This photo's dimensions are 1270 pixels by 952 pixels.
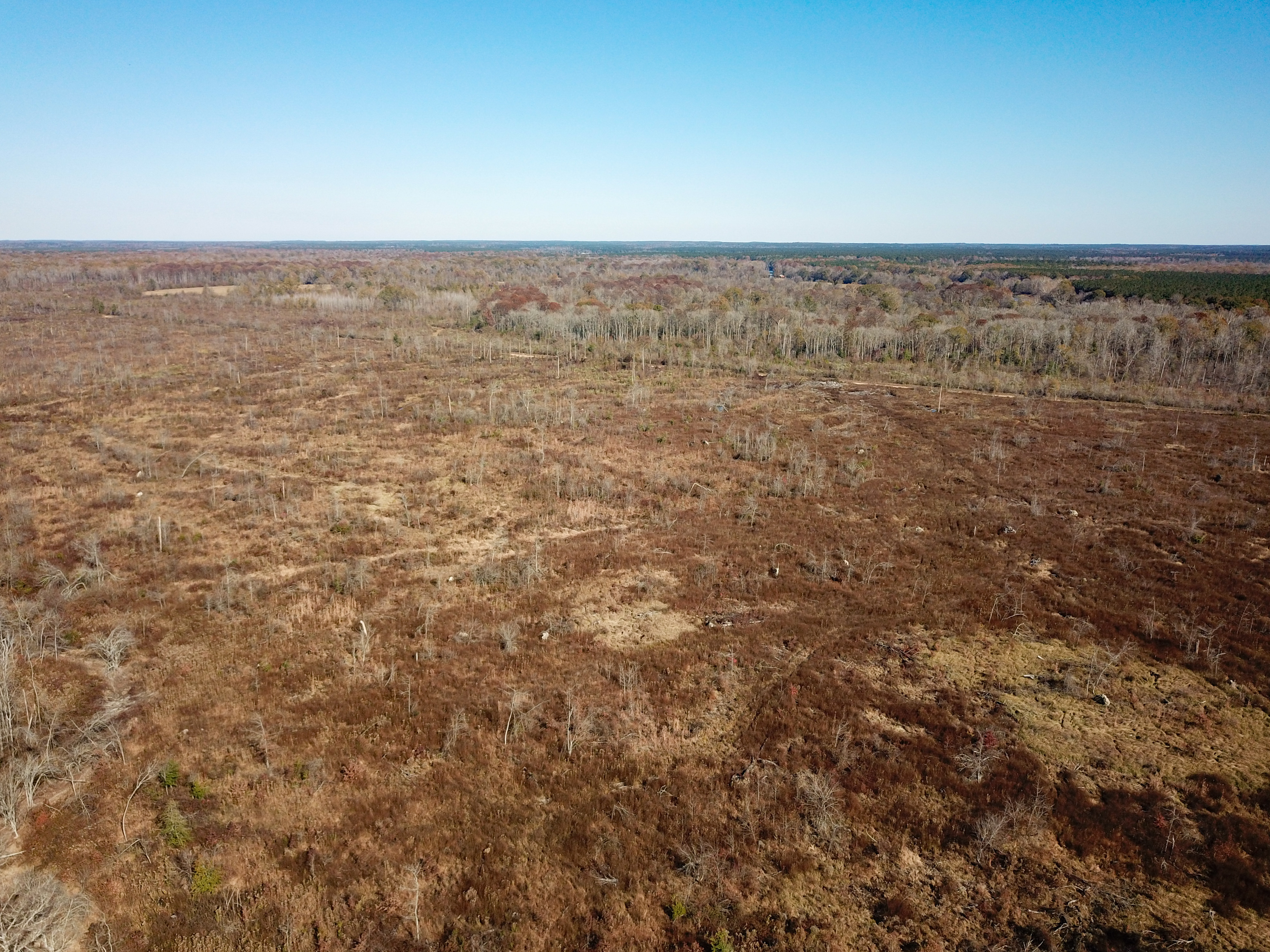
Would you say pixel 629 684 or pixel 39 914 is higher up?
pixel 39 914

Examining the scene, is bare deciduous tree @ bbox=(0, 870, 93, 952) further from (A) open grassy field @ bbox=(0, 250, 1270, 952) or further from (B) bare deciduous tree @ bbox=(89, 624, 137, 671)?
(B) bare deciduous tree @ bbox=(89, 624, 137, 671)

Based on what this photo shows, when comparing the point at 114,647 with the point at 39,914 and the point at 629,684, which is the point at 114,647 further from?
the point at 629,684

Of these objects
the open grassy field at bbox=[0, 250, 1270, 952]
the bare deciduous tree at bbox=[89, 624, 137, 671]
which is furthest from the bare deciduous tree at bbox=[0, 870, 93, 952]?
the bare deciduous tree at bbox=[89, 624, 137, 671]

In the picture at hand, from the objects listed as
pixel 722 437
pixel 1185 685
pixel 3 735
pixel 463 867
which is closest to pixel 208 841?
pixel 463 867

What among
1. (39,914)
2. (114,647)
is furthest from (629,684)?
(114,647)

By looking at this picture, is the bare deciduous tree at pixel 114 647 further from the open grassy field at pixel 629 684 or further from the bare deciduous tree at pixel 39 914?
the bare deciduous tree at pixel 39 914

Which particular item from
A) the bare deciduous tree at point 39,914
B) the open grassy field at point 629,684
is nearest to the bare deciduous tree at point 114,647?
the open grassy field at point 629,684

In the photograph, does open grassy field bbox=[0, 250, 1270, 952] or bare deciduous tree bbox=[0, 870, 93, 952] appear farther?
open grassy field bbox=[0, 250, 1270, 952]

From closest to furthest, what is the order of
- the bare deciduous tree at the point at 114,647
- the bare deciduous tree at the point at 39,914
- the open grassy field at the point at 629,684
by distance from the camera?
the bare deciduous tree at the point at 39,914 → the open grassy field at the point at 629,684 → the bare deciduous tree at the point at 114,647
